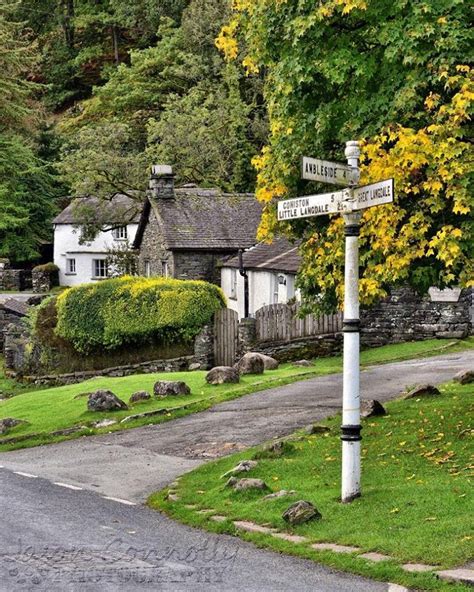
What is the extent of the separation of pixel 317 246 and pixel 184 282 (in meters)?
21.6

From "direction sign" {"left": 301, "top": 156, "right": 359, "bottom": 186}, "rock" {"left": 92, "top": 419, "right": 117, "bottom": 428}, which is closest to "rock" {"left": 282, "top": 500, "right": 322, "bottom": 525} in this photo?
"direction sign" {"left": 301, "top": 156, "right": 359, "bottom": 186}

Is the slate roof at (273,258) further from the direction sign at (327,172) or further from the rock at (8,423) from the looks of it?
the direction sign at (327,172)

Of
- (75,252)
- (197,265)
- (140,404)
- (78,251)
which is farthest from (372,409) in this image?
(75,252)

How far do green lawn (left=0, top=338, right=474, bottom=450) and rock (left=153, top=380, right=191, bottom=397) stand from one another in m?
0.26

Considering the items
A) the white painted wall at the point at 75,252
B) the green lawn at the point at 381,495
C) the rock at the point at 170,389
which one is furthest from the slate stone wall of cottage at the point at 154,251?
the green lawn at the point at 381,495

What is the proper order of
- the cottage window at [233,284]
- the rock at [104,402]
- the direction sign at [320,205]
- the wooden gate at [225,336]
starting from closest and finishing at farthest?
1. the direction sign at [320,205]
2. the rock at [104,402]
3. the wooden gate at [225,336]
4. the cottage window at [233,284]

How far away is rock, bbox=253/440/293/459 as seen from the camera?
59.2ft

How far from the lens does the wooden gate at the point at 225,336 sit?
38344 mm

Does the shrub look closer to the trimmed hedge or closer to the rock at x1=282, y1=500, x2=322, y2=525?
the trimmed hedge

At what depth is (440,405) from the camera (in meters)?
21.5

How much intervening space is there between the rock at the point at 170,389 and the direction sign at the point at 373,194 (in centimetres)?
1417

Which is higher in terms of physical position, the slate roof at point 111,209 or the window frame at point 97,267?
the slate roof at point 111,209

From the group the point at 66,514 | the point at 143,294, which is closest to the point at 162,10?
the point at 143,294

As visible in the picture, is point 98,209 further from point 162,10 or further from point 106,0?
point 106,0
